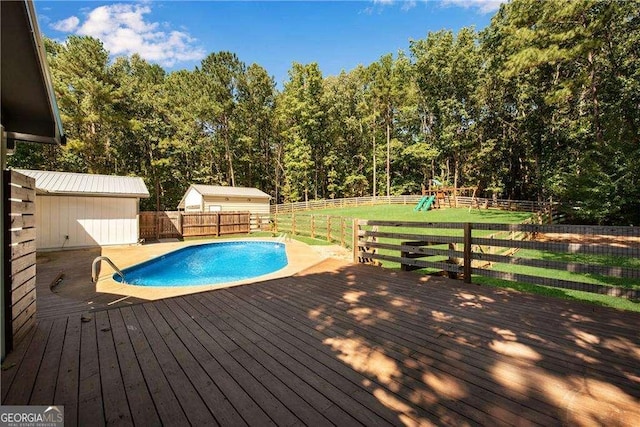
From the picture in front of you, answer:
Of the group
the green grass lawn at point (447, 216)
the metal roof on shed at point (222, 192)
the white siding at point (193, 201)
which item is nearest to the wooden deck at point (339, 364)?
the green grass lawn at point (447, 216)

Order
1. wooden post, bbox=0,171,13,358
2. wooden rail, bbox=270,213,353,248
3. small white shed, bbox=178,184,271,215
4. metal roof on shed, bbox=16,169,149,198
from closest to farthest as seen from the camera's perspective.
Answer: wooden post, bbox=0,171,13,358, metal roof on shed, bbox=16,169,149,198, wooden rail, bbox=270,213,353,248, small white shed, bbox=178,184,271,215

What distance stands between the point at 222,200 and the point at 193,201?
2.47m

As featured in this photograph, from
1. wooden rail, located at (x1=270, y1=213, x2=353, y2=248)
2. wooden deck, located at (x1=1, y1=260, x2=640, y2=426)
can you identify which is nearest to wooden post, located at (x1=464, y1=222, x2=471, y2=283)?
wooden deck, located at (x1=1, y1=260, x2=640, y2=426)

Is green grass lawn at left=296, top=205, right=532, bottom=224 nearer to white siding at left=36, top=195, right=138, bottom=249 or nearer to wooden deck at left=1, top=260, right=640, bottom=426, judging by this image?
white siding at left=36, top=195, right=138, bottom=249

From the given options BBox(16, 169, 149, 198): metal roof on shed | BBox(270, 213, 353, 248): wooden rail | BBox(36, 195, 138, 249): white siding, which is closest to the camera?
BBox(36, 195, 138, 249): white siding

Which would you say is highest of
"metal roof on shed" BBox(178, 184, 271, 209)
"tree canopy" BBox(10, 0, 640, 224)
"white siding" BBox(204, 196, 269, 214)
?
"tree canopy" BBox(10, 0, 640, 224)

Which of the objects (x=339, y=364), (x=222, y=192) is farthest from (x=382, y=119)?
(x=339, y=364)

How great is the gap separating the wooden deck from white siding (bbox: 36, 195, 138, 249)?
31.8 ft

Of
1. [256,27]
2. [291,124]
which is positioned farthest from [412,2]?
[291,124]

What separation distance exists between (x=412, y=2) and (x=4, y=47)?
16.1 m

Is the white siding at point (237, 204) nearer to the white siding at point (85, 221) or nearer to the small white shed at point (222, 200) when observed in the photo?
the small white shed at point (222, 200)

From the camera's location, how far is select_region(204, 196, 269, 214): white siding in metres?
20.5

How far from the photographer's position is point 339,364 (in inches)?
104

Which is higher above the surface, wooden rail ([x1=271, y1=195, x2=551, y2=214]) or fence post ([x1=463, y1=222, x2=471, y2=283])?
wooden rail ([x1=271, y1=195, x2=551, y2=214])
